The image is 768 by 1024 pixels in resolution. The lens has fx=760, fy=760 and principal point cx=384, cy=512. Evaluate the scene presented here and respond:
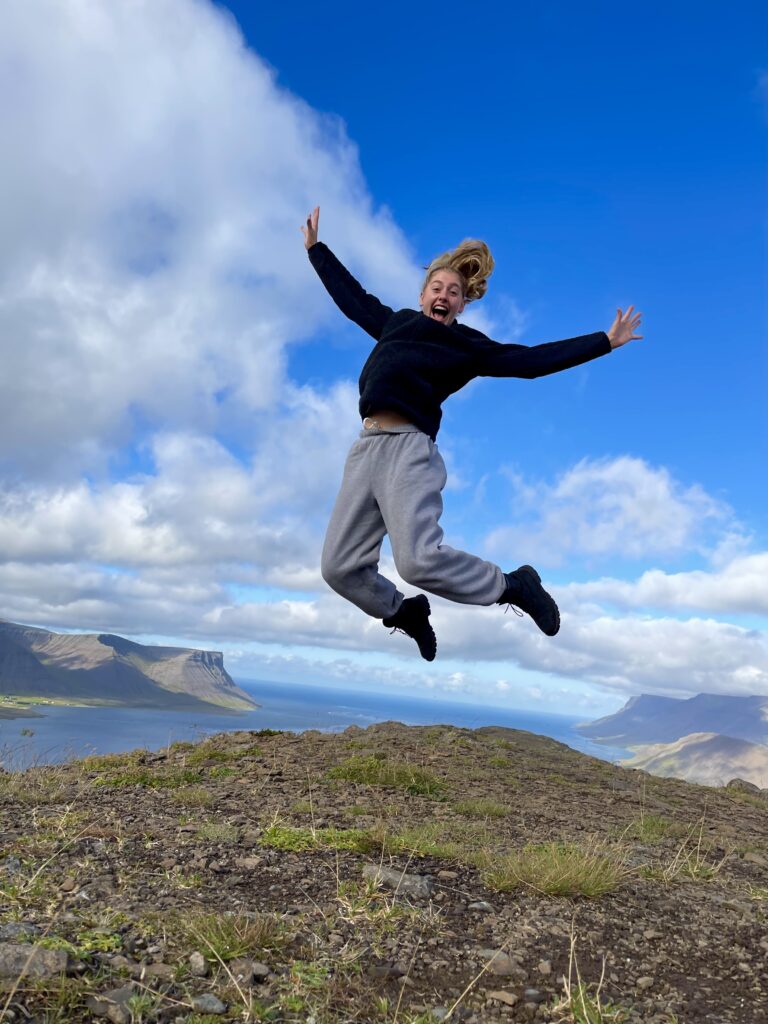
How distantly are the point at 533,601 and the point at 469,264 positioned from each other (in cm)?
254

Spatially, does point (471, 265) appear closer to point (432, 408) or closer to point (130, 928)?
point (432, 408)

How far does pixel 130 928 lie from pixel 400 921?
1338mm

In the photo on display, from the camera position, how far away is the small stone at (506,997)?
3.27m

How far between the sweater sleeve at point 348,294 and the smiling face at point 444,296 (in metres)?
0.43

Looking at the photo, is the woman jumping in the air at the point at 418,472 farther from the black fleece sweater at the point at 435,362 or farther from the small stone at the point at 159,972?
the small stone at the point at 159,972

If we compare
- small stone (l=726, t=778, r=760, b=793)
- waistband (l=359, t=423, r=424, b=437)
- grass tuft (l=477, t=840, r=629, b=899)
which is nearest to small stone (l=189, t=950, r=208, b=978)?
grass tuft (l=477, t=840, r=629, b=899)

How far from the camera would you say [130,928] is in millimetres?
3547

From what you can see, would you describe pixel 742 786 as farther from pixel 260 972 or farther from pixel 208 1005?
pixel 208 1005

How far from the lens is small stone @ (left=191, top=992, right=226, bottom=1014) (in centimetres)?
296

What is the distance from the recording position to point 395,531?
189 inches

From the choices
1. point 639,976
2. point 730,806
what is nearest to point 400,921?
point 639,976

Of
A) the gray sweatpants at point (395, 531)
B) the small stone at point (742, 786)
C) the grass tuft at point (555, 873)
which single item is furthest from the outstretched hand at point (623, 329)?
the small stone at point (742, 786)

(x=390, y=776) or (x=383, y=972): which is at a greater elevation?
(x=390, y=776)

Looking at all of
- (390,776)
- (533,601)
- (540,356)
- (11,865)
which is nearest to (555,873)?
(533,601)
